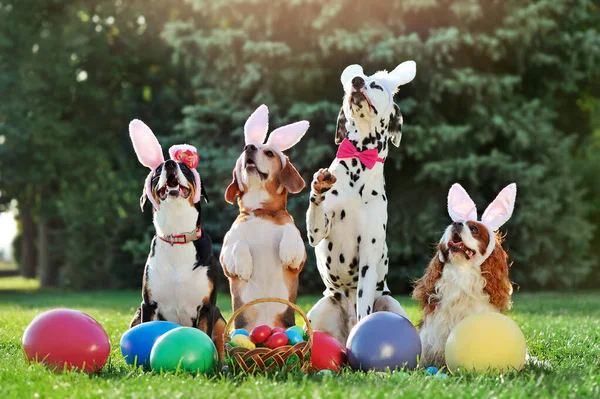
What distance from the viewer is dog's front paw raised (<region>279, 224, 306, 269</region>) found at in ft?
17.5

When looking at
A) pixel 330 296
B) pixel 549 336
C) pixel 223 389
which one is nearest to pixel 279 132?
pixel 330 296

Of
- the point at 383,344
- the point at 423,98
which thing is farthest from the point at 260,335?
the point at 423,98

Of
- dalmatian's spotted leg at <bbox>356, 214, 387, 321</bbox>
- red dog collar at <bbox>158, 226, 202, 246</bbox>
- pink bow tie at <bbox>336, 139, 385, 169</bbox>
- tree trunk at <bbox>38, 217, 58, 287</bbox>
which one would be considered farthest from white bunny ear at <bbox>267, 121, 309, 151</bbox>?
tree trunk at <bbox>38, 217, 58, 287</bbox>

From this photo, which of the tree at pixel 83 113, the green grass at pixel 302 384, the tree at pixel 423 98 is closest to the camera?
the green grass at pixel 302 384

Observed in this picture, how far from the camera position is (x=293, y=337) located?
15.8 ft

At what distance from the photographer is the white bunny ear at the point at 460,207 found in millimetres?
5371

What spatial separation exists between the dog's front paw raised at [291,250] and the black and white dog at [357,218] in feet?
0.50

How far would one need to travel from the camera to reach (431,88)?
13.8 meters

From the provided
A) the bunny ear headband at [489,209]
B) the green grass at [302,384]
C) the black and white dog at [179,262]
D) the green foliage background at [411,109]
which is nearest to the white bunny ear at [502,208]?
the bunny ear headband at [489,209]

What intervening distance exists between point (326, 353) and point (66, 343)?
1.70m

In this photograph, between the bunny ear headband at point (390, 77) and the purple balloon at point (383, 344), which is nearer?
the purple balloon at point (383, 344)

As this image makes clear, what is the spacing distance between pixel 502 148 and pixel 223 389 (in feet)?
40.0

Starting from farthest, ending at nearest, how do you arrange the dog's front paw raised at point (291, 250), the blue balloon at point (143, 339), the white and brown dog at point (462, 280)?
1. the dog's front paw raised at point (291, 250)
2. the white and brown dog at point (462, 280)
3. the blue balloon at point (143, 339)

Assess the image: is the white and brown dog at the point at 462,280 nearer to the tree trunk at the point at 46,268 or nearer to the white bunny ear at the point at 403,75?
the white bunny ear at the point at 403,75
